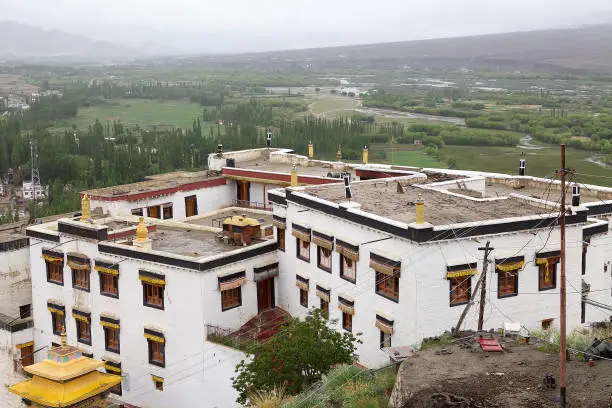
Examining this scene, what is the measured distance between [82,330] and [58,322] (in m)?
1.26

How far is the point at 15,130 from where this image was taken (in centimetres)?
10762

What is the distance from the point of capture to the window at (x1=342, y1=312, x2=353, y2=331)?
26.8 m

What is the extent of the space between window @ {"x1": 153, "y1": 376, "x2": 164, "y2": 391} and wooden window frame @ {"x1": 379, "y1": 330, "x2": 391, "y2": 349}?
783 centimetres

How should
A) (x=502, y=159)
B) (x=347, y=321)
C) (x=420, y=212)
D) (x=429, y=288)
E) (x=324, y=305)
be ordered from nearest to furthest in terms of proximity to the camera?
1. (x=420, y=212)
2. (x=429, y=288)
3. (x=347, y=321)
4. (x=324, y=305)
5. (x=502, y=159)

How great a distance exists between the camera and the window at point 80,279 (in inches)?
1183

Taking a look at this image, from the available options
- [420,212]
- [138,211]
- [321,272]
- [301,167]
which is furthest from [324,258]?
[301,167]

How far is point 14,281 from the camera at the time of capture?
33.2 meters

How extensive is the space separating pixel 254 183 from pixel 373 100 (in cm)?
13191

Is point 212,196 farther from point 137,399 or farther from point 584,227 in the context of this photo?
point 584,227

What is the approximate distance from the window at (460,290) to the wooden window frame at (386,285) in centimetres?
156

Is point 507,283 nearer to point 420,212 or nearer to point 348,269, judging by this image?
point 420,212

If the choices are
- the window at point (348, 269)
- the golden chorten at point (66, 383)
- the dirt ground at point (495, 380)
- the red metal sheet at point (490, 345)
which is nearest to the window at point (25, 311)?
the golden chorten at point (66, 383)

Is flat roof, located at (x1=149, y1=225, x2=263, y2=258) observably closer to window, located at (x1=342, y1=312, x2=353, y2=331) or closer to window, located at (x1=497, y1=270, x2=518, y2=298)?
window, located at (x1=342, y1=312, x2=353, y2=331)

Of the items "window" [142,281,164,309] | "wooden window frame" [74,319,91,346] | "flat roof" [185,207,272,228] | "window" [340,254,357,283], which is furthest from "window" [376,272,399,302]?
"wooden window frame" [74,319,91,346]
